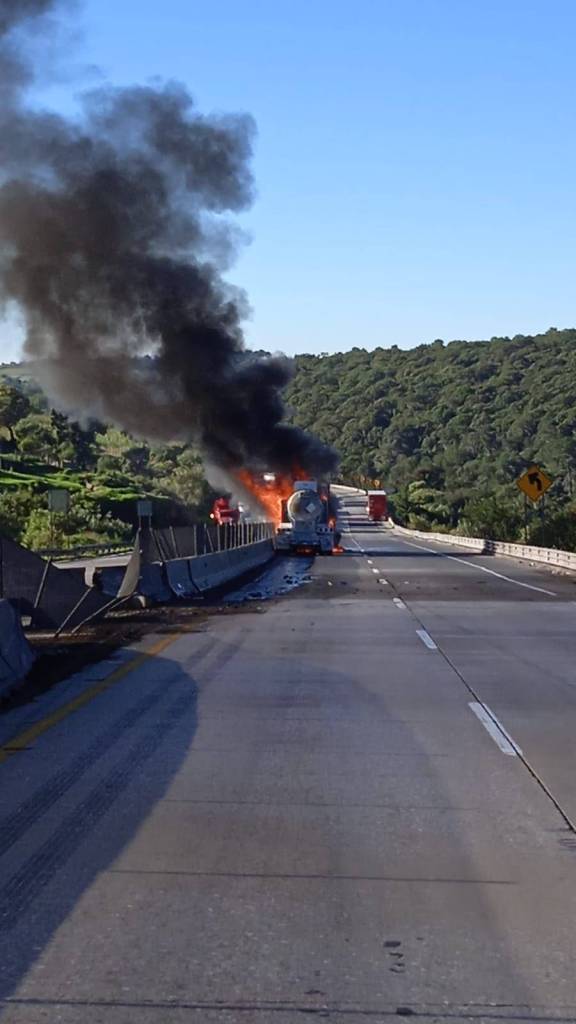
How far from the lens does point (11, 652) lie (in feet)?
43.8

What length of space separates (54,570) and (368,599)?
9278 mm

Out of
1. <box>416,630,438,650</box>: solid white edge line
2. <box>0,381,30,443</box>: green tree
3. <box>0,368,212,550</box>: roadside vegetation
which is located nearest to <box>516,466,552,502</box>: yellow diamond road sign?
<box>0,368,212,550</box>: roadside vegetation

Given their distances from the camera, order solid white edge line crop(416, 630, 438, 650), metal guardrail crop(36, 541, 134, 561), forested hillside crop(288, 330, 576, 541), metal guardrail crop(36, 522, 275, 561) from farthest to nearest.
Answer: forested hillside crop(288, 330, 576, 541) < metal guardrail crop(36, 541, 134, 561) < metal guardrail crop(36, 522, 275, 561) < solid white edge line crop(416, 630, 438, 650)

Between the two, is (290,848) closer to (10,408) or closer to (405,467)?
(10,408)

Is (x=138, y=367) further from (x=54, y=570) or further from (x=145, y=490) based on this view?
(x=145, y=490)

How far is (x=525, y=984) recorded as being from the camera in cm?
496

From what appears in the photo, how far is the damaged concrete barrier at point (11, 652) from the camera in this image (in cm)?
1274

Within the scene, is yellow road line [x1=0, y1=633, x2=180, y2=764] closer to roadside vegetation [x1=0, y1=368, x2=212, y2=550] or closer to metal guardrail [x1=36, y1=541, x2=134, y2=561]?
metal guardrail [x1=36, y1=541, x2=134, y2=561]

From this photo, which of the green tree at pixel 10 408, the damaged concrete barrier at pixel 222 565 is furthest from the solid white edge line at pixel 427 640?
the green tree at pixel 10 408

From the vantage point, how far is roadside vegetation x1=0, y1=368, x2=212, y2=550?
67312 mm

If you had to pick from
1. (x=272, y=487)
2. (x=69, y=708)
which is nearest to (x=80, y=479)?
(x=272, y=487)

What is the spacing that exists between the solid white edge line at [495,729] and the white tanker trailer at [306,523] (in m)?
42.3

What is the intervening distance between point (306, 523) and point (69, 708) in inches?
1703

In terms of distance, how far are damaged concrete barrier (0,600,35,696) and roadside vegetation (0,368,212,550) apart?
109ft
